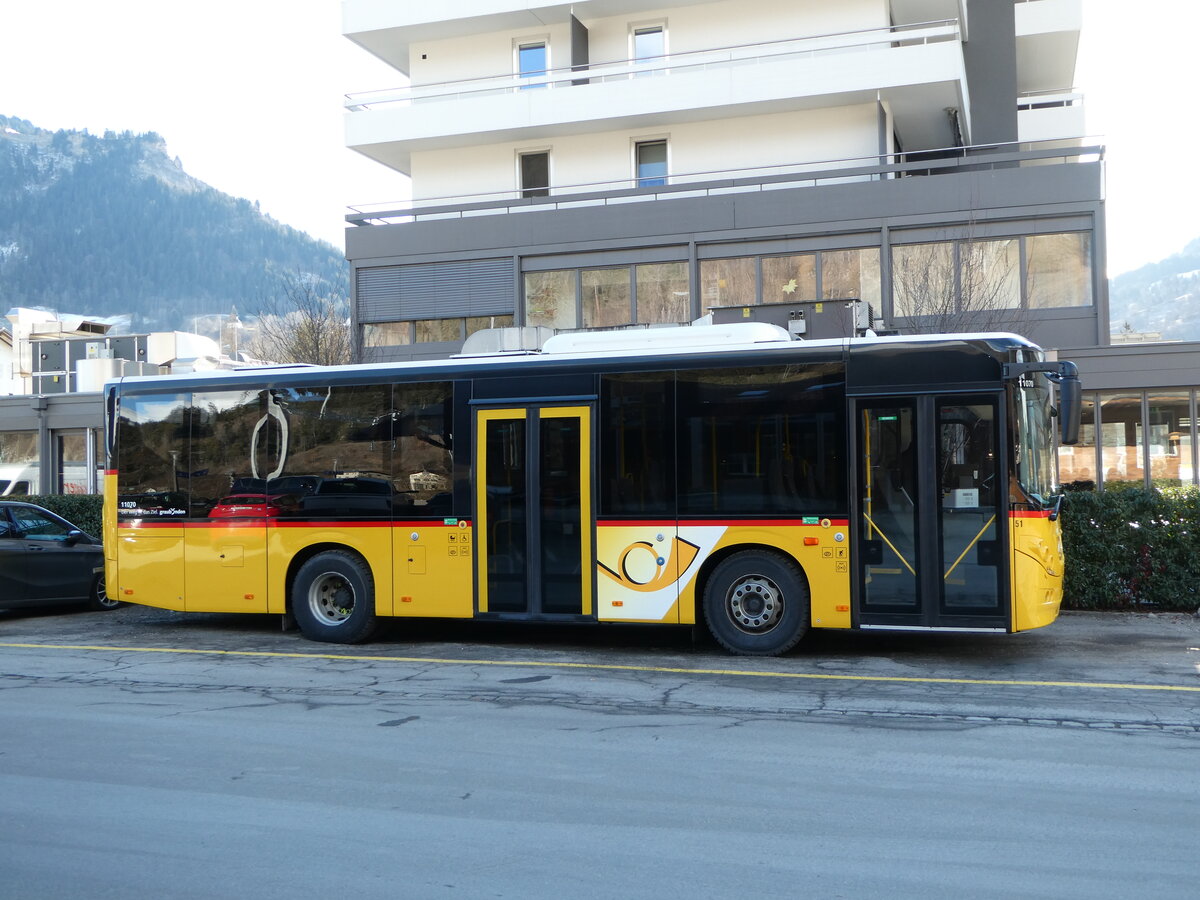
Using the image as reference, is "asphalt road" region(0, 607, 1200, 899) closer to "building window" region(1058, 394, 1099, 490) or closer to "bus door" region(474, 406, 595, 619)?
"bus door" region(474, 406, 595, 619)

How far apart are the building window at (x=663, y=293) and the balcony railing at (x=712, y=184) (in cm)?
172

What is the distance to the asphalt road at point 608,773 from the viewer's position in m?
5.15

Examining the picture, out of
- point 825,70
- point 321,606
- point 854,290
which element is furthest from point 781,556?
point 825,70

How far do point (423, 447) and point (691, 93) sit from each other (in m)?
16.3

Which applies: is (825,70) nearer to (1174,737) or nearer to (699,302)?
(699,302)

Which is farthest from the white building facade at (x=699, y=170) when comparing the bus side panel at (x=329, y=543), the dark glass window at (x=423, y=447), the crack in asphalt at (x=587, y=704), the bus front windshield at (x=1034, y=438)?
the crack in asphalt at (x=587, y=704)

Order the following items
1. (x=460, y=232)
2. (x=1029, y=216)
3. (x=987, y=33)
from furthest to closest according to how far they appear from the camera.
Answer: (x=987, y=33)
(x=460, y=232)
(x=1029, y=216)

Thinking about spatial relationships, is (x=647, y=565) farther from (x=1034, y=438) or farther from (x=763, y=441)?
(x=1034, y=438)

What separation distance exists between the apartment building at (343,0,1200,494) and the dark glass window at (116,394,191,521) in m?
13.3

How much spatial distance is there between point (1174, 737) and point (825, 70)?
20167mm

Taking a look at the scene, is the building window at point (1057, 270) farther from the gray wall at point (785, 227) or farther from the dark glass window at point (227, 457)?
the dark glass window at point (227, 457)

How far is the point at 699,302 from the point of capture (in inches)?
989

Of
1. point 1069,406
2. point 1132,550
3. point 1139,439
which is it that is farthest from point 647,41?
point 1069,406

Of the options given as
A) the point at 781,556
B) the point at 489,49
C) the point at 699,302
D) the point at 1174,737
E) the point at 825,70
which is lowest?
the point at 1174,737
